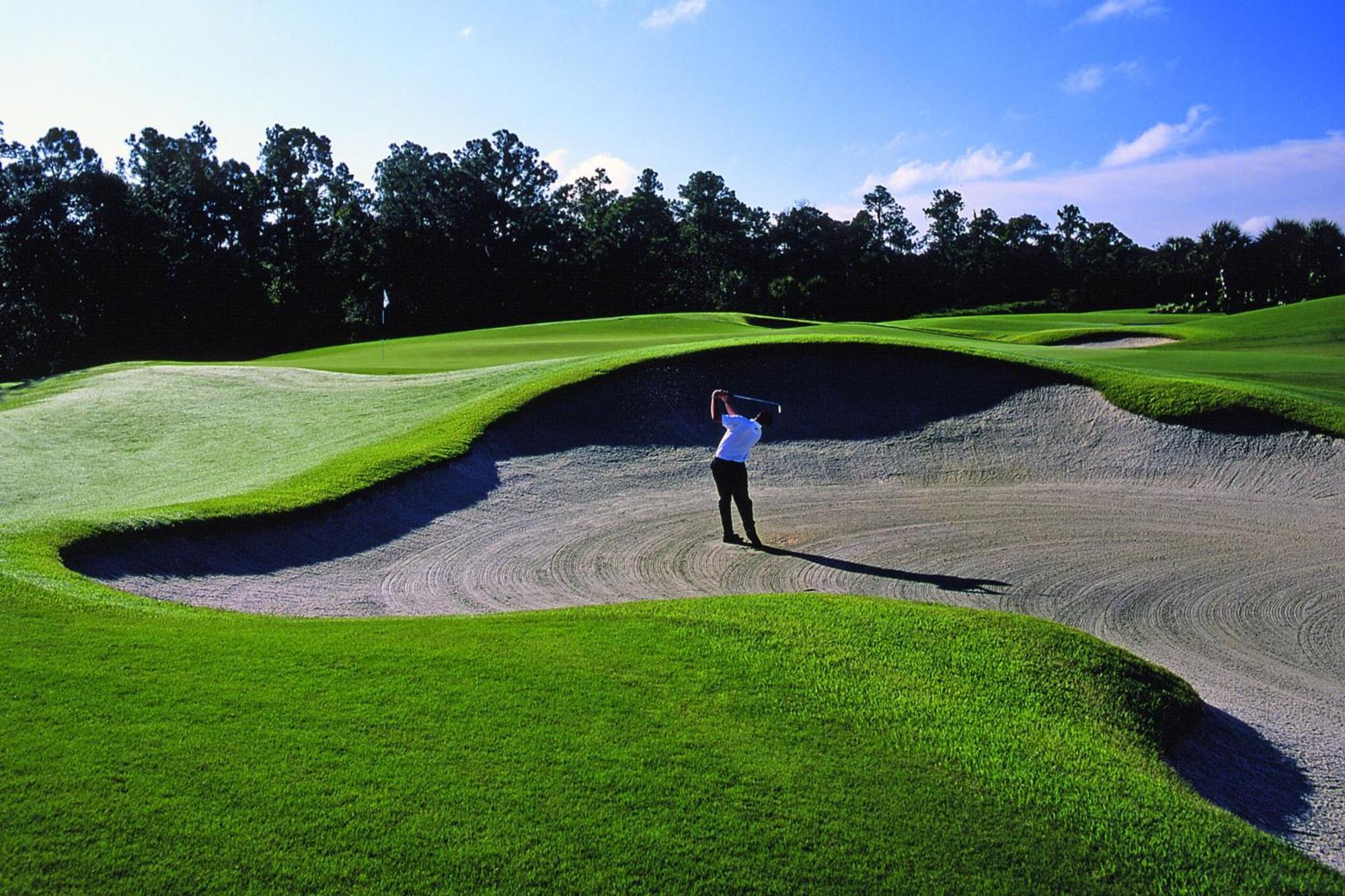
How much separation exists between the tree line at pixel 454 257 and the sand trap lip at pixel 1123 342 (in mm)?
28970

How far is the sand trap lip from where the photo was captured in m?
35.0

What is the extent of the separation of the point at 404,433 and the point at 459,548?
523 cm

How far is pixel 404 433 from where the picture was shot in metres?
17.6

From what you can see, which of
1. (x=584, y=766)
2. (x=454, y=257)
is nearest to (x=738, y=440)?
(x=584, y=766)

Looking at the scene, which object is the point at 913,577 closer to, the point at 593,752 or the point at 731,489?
the point at 731,489

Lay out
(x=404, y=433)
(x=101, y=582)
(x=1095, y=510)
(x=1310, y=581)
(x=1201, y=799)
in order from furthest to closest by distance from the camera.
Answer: (x=404, y=433) < (x=1095, y=510) < (x=1310, y=581) < (x=101, y=582) < (x=1201, y=799)

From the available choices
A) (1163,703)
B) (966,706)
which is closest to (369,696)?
(966,706)

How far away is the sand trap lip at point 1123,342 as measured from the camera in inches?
1377

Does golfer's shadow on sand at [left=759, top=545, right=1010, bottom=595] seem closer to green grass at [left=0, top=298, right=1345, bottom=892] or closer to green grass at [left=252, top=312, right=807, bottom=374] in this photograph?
green grass at [left=0, top=298, right=1345, bottom=892]

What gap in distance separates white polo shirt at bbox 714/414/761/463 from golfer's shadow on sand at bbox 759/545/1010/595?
150 centimetres

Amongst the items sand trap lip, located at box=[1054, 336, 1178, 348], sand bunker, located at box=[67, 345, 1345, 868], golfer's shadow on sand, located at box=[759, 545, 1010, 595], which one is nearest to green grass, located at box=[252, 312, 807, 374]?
sand bunker, located at box=[67, 345, 1345, 868]

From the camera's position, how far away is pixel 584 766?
18.3ft

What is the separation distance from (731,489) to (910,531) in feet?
8.59

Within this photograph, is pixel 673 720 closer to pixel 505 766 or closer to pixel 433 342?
pixel 505 766
